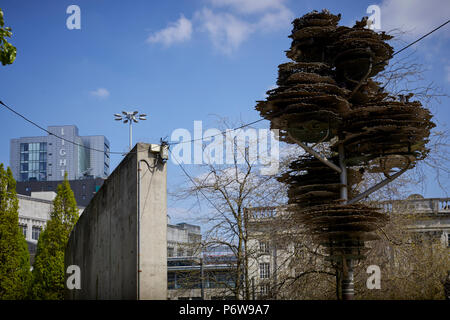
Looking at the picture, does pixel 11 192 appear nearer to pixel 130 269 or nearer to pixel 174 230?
pixel 130 269

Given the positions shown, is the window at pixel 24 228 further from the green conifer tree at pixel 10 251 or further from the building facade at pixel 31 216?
the green conifer tree at pixel 10 251

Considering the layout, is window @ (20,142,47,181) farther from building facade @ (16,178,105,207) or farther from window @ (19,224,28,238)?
window @ (19,224,28,238)

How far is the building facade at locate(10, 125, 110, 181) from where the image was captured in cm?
13362

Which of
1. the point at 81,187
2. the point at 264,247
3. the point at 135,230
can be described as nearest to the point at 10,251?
the point at 264,247

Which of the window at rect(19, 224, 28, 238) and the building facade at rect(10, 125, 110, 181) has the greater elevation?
the building facade at rect(10, 125, 110, 181)

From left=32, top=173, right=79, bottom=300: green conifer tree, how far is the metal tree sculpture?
2104cm

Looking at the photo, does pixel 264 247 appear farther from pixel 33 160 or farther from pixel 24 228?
pixel 33 160

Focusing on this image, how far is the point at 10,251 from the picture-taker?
85.1 ft

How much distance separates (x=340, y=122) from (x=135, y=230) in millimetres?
4193

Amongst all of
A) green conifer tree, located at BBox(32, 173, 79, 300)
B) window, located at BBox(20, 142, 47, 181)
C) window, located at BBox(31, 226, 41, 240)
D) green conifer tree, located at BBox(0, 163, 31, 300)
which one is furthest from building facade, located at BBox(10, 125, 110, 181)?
green conifer tree, located at BBox(0, 163, 31, 300)

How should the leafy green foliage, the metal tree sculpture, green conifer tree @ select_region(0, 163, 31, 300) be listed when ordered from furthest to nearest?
green conifer tree @ select_region(0, 163, 31, 300) < the metal tree sculpture < the leafy green foliage

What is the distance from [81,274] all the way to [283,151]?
24.2 feet

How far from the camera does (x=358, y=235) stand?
8055mm
